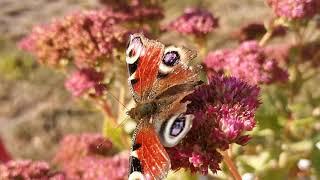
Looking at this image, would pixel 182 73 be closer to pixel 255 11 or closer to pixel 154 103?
pixel 154 103

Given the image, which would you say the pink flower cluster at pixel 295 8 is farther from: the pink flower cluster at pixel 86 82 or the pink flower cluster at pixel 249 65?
the pink flower cluster at pixel 86 82

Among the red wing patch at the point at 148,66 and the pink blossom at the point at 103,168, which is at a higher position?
the pink blossom at the point at 103,168

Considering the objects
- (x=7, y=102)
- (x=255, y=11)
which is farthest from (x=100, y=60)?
(x=255, y=11)

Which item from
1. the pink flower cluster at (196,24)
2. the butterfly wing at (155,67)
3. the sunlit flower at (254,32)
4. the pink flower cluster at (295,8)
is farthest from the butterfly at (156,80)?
the sunlit flower at (254,32)

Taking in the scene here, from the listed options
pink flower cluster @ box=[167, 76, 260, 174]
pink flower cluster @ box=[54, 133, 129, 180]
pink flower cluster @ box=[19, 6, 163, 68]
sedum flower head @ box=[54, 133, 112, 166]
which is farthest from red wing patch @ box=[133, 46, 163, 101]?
sedum flower head @ box=[54, 133, 112, 166]

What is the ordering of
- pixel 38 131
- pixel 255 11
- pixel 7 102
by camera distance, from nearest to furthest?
1. pixel 38 131
2. pixel 7 102
3. pixel 255 11

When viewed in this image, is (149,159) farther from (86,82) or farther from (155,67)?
(86,82)

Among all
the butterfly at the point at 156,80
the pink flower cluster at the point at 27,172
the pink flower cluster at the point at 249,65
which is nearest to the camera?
the butterfly at the point at 156,80

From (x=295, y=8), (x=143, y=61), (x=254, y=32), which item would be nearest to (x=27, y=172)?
(x=143, y=61)
